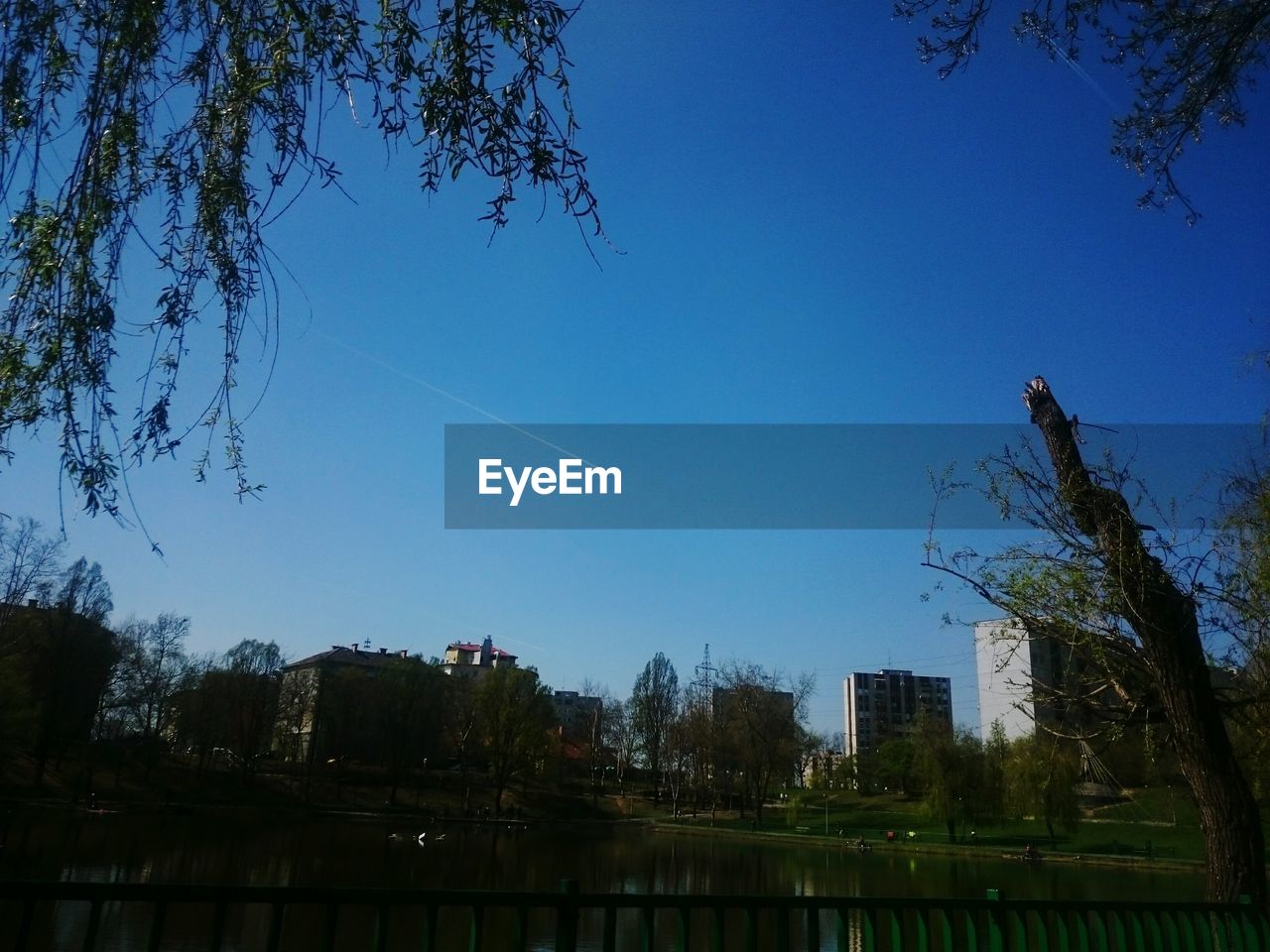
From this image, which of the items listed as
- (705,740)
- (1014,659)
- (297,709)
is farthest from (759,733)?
(1014,659)

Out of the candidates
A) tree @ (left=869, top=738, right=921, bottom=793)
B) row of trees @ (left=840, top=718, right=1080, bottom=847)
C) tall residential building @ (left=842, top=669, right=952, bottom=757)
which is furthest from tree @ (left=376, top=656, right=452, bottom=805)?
tall residential building @ (left=842, top=669, right=952, bottom=757)

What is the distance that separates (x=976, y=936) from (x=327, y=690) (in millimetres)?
57623

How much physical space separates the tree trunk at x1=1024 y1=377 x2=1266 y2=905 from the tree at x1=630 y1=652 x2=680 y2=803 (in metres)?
62.5

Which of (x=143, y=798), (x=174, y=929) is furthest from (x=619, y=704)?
(x=174, y=929)

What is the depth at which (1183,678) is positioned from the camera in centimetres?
630

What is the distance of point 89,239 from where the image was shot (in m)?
3.64

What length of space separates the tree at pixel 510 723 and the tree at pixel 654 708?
10.9 meters

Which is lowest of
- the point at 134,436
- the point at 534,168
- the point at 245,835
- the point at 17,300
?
the point at 245,835

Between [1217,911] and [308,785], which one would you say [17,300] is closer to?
[1217,911]

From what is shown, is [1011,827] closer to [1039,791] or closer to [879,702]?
[1039,791]

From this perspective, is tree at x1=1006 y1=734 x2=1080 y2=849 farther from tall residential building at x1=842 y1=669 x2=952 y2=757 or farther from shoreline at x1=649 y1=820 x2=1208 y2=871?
tall residential building at x1=842 y1=669 x2=952 y2=757

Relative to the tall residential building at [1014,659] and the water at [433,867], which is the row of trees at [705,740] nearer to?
the water at [433,867]

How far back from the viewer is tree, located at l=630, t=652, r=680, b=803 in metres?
67.3

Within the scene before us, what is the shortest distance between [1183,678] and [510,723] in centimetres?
5390
